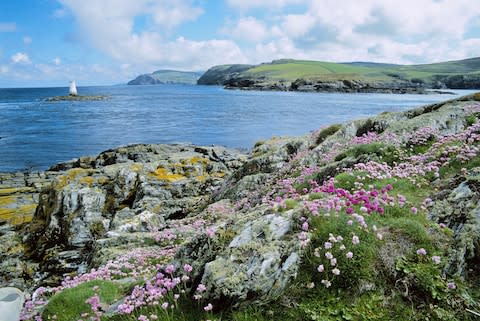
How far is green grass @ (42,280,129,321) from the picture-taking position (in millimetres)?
8012

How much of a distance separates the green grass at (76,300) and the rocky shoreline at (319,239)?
199mm

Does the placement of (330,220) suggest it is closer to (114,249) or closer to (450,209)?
(450,209)

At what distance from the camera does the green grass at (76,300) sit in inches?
315

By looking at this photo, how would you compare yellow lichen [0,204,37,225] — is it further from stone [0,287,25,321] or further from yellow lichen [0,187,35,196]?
stone [0,287,25,321]

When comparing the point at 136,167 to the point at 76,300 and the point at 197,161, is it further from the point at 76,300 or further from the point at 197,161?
the point at 76,300

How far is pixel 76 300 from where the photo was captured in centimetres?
834

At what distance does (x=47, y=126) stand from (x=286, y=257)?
88.1 m

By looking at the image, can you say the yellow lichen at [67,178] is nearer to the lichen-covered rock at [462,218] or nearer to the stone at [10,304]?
the stone at [10,304]

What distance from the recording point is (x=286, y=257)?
621cm

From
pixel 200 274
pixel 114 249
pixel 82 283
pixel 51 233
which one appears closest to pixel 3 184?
pixel 51 233

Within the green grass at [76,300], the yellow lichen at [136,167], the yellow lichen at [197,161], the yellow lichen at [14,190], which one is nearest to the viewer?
the green grass at [76,300]

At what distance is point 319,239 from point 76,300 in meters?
5.87

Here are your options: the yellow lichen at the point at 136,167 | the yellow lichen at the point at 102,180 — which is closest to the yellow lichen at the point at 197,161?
the yellow lichen at the point at 136,167

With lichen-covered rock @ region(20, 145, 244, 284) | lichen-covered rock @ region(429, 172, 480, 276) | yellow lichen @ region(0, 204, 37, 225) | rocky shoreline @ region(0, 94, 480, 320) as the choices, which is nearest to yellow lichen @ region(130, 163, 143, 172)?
lichen-covered rock @ region(20, 145, 244, 284)
